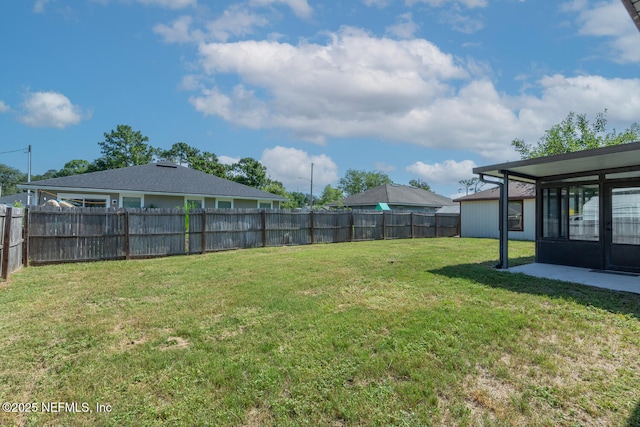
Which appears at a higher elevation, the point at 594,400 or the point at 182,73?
the point at 182,73

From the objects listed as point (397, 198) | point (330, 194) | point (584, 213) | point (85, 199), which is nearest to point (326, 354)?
point (584, 213)

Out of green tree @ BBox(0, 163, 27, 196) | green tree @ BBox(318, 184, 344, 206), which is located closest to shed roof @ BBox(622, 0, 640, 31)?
green tree @ BBox(318, 184, 344, 206)

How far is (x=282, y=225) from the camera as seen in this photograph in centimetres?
1398

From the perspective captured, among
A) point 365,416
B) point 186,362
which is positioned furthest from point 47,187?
point 365,416

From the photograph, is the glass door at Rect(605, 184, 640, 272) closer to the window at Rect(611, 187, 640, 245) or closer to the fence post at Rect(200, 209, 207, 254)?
the window at Rect(611, 187, 640, 245)

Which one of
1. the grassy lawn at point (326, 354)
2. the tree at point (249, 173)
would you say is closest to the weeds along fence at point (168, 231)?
the grassy lawn at point (326, 354)

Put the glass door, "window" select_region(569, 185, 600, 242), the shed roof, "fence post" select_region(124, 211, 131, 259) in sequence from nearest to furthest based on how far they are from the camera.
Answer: the shed roof → the glass door → "window" select_region(569, 185, 600, 242) → "fence post" select_region(124, 211, 131, 259)

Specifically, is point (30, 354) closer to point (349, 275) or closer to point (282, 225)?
point (349, 275)

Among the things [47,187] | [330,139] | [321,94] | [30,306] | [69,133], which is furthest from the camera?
[330,139]

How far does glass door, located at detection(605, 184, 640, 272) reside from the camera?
23.9ft

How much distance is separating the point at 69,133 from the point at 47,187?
1953 cm

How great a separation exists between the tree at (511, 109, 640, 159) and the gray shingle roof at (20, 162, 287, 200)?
1864 cm

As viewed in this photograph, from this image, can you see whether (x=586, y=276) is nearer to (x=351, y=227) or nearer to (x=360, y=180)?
(x=351, y=227)

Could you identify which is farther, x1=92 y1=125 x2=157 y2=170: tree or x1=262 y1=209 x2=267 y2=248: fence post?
x1=92 y1=125 x2=157 y2=170: tree
